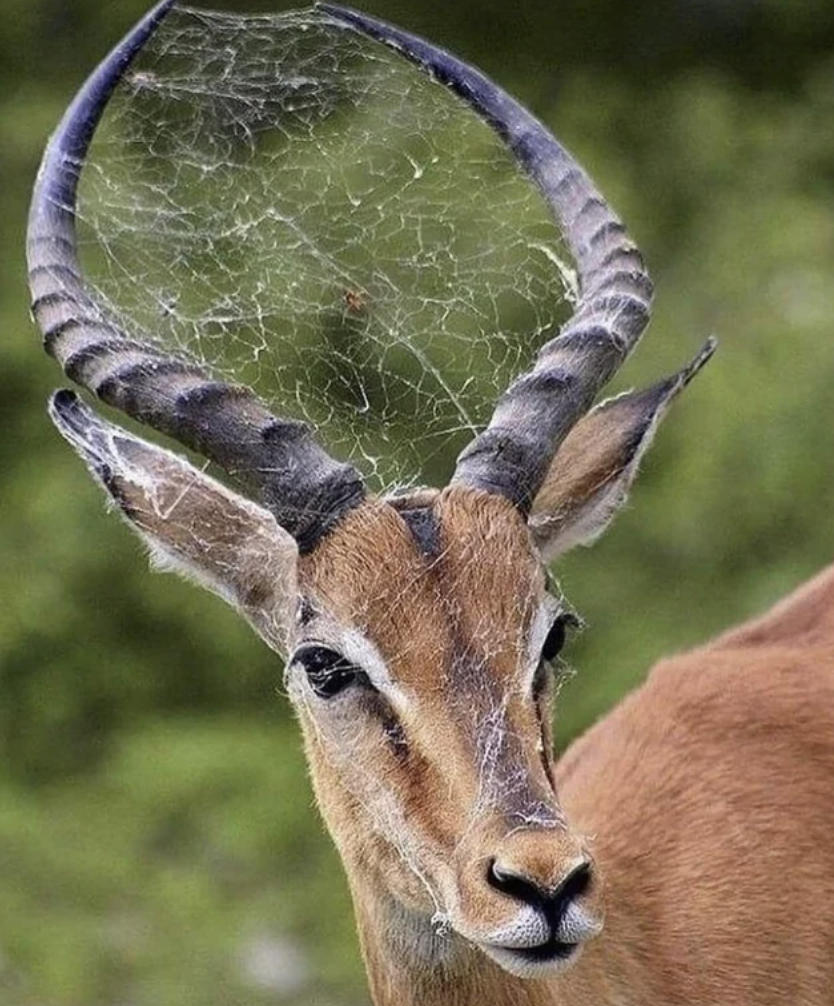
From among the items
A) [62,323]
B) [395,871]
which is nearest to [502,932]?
[395,871]

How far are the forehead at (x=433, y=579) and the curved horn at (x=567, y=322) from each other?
0.13 meters

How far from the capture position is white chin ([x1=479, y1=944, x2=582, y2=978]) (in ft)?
14.5

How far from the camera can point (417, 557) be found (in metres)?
4.77

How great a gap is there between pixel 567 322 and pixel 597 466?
0.42 m

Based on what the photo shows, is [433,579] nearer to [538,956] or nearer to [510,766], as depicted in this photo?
[510,766]

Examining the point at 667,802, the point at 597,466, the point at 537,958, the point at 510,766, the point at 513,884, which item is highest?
the point at 597,466

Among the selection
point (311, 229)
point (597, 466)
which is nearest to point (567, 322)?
point (597, 466)

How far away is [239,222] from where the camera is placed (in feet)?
23.2

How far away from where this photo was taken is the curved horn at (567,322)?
16.5 ft

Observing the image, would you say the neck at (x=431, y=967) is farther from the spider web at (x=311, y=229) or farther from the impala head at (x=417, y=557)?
the spider web at (x=311, y=229)

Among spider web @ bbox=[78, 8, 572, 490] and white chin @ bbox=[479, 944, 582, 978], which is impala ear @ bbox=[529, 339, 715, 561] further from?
white chin @ bbox=[479, 944, 582, 978]

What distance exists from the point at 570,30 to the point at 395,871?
33.8 feet

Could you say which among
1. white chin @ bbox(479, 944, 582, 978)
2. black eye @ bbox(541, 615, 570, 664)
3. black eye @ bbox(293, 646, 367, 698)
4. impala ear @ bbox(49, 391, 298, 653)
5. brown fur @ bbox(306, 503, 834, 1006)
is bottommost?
brown fur @ bbox(306, 503, 834, 1006)

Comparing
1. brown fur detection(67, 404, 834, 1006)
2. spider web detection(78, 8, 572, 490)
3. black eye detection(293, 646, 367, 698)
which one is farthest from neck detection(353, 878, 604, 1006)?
spider web detection(78, 8, 572, 490)
